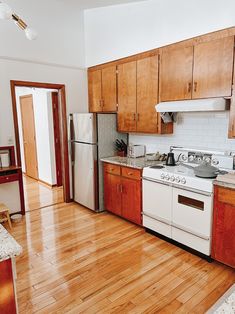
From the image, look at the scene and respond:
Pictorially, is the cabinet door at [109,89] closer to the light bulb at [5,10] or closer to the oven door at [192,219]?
the oven door at [192,219]

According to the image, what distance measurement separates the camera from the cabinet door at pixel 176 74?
111 inches

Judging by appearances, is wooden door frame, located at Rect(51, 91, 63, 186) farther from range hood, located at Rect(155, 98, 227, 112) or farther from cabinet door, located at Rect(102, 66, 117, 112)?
range hood, located at Rect(155, 98, 227, 112)

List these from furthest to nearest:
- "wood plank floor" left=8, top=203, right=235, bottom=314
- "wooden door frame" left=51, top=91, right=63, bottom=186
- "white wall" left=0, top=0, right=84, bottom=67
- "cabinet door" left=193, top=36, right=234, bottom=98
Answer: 1. "wooden door frame" left=51, top=91, right=63, bottom=186
2. "white wall" left=0, top=0, right=84, bottom=67
3. "cabinet door" left=193, top=36, right=234, bottom=98
4. "wood plank floor" left=8, top=203, right=235, bottom=314

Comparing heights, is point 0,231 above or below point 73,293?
above

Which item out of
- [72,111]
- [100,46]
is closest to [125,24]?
[100,46]

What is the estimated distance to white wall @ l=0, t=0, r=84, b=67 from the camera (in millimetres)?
3527

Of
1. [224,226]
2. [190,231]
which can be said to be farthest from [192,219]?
[224,226]

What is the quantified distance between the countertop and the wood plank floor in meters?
0.90

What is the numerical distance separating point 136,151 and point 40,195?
2.36m

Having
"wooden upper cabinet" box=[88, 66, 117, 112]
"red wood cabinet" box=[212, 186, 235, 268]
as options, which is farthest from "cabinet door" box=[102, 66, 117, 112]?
"red wood cabinet" box=[212, 186, 235, 268]

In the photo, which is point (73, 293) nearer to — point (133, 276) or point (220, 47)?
point (133, 276)

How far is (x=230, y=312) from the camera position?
0.77 m

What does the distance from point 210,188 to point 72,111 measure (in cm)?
285

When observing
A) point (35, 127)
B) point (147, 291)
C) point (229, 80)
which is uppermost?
point (229, 80)
